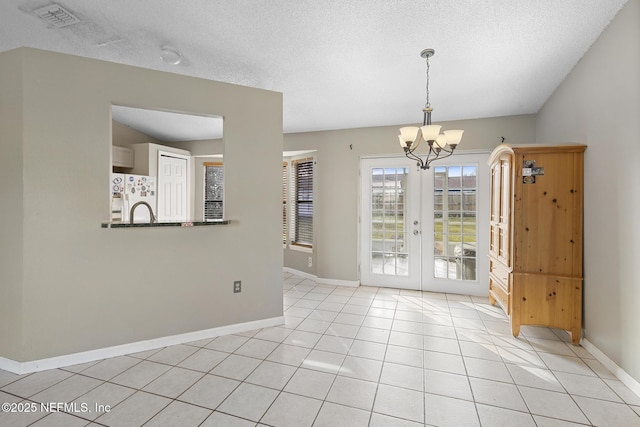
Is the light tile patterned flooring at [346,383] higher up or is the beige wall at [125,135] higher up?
the beige wall at [125,135]

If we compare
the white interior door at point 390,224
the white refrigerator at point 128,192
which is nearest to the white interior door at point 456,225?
the white interior door at point 390,224

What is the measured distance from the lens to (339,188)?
187 inches

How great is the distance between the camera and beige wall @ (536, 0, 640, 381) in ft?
6.40

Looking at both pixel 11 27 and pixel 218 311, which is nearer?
pixel 11 27

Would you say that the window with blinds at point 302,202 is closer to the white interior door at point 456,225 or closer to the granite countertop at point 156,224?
the white interior door at point 456,225

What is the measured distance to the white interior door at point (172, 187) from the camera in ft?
16.9

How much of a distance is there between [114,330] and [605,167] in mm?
4114

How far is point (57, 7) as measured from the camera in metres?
1.98

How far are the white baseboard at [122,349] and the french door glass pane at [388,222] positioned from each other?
215cm

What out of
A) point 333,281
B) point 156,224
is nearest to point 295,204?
point 333,281

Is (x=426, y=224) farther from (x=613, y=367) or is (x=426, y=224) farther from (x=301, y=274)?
(x=613, y=367)

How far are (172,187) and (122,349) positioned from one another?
3.48m

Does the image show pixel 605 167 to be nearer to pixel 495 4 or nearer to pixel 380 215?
pixel 495 4

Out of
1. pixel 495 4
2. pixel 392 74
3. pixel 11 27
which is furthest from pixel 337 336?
pixel 11 27
